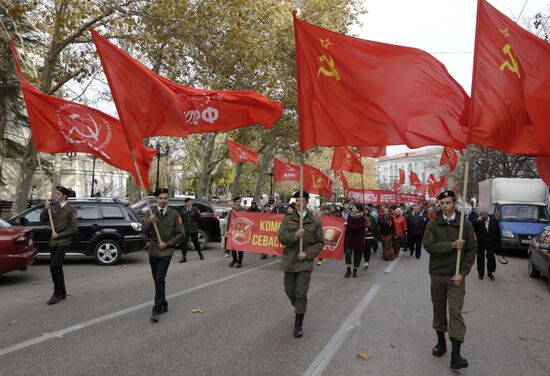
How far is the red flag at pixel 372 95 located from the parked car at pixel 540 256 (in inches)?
235

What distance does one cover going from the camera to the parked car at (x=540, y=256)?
1043 centimetres

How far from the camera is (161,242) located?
6809 millimetres

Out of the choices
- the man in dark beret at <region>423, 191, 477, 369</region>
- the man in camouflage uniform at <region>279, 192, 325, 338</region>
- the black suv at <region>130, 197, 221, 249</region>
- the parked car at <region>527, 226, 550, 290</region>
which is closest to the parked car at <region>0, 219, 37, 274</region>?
the man in camouflage uniform at <region>279, 192, 325, 338</region>

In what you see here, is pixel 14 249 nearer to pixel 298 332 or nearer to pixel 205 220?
pixel 298 332

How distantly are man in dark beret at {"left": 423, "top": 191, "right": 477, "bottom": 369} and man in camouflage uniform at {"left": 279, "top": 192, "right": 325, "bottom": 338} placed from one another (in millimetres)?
1510

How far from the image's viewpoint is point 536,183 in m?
20.3

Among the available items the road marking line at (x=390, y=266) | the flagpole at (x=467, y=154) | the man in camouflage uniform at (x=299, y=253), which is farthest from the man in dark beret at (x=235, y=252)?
the flagpole at (x=467, y=154)

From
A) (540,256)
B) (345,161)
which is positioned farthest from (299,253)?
(345,161)

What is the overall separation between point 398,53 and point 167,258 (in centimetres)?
437

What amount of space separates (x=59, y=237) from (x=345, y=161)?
14178mm

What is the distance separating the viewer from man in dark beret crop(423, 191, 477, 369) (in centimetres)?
507

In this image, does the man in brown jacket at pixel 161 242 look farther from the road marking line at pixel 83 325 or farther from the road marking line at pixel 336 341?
the road marking line at pixel 336 341

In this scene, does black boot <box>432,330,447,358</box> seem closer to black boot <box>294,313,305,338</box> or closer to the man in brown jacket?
black boot <box>294,313,305,338</box>

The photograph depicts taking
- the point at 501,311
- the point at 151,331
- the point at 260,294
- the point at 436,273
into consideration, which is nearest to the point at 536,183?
the point at 501,311
